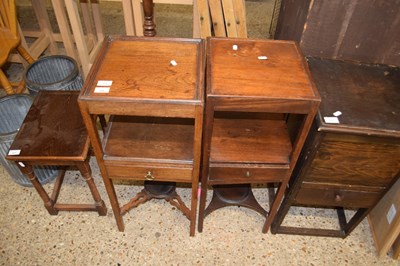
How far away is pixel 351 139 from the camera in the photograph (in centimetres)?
114

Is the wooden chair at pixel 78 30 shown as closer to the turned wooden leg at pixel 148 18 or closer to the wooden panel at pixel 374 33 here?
the turned wooden leg at pixel 148 18

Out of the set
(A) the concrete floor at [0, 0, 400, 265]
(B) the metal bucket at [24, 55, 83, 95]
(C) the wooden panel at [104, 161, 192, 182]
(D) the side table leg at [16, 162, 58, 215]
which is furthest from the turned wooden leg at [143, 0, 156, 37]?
(A) the concrete floor at [0, 0, 400, 265]

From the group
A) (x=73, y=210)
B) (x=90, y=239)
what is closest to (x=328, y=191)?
(x=90, y=239)

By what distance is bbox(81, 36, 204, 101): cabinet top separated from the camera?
1036 millimetres

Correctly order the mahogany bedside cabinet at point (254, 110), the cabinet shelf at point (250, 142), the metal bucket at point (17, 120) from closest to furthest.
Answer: the mahogany bedside cabinet at point (254, 110), the cabinet shelf at point (250, 142), the metal bucket at point (17, 120)

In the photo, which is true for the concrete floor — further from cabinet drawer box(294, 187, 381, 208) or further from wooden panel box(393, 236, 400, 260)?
cabinet drawer box(294, 187, 381, 208)

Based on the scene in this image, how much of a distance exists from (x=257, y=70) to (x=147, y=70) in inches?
16.9

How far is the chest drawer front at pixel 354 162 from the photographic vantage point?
3.81ft

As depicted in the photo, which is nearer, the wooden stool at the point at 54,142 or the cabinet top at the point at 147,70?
the cabinet top at the point at 147,70

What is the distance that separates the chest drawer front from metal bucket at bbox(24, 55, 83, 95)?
1.50 m

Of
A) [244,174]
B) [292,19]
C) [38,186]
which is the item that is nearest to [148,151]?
[244,174]

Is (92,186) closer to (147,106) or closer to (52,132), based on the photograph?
(52,132)

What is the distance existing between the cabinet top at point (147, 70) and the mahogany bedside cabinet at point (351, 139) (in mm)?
527

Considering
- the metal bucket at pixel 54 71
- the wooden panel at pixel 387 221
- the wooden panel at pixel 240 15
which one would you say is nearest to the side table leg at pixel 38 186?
the metal bucket at pixel 54 71
